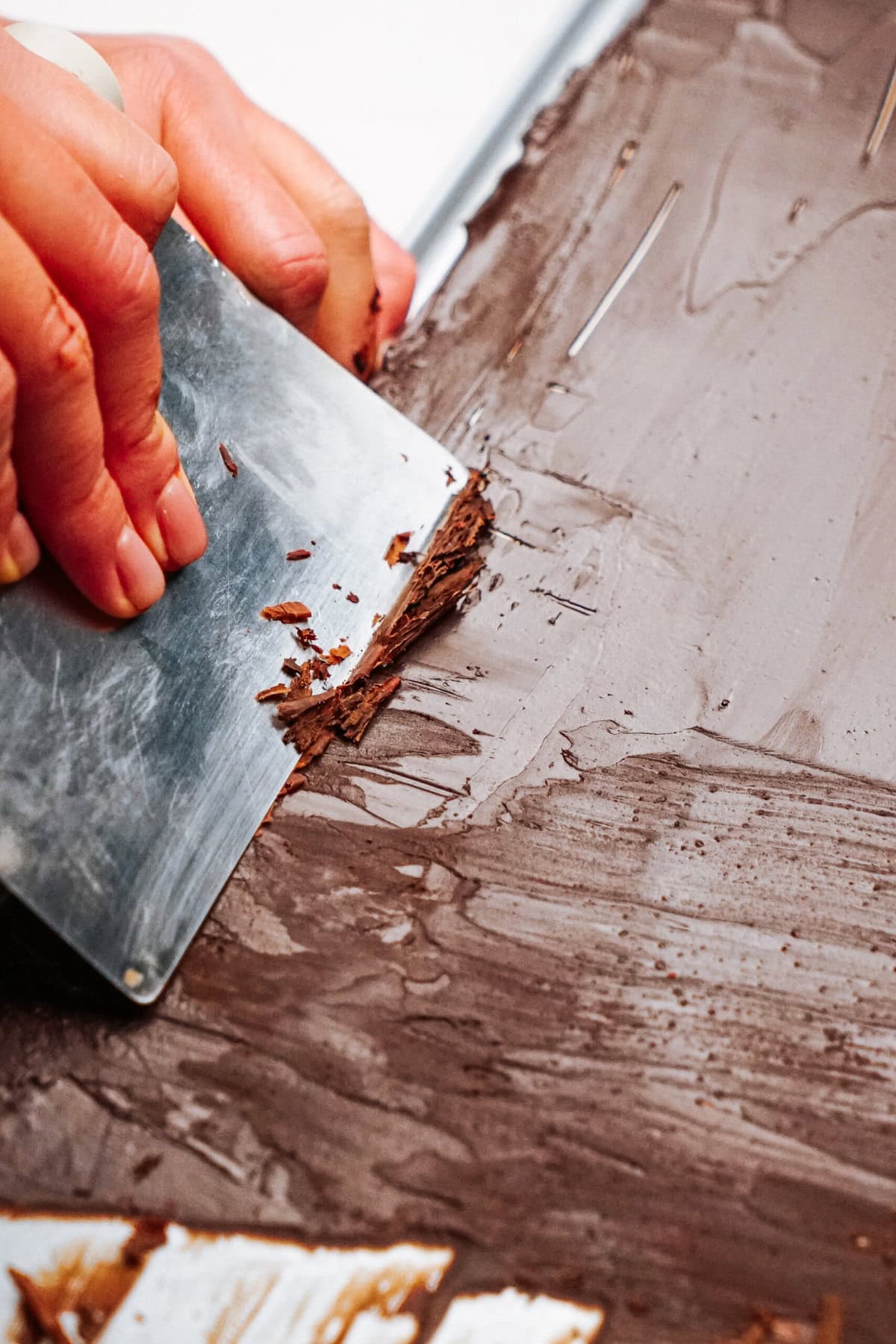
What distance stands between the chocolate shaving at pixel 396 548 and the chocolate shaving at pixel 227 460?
0.57 feet

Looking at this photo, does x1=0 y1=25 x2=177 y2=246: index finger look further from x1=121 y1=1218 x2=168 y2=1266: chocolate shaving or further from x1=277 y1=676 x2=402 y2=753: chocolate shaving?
x1=121 y1=1218 x2=168 y2=1266: chocolate shaving

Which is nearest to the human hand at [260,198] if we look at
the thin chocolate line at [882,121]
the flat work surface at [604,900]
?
the flat work surface at [604,900]

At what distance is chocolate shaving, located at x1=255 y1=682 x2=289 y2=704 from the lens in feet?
2.97

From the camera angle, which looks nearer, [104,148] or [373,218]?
[104,148]

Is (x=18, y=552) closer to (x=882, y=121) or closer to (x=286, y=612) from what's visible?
(x=286, y=612)

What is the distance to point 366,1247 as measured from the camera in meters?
0.72

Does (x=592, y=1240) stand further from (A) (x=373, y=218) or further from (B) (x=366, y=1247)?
(A) (x=373, y=218)

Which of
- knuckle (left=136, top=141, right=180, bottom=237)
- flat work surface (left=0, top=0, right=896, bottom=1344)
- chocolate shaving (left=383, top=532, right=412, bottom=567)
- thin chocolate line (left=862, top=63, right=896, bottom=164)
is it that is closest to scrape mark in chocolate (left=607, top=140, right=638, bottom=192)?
flat work surface (left=0, top=0, right=896, bottom=1344)

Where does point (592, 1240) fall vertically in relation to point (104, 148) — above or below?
below

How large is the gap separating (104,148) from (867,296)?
94 centimetres

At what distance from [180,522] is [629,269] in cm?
76

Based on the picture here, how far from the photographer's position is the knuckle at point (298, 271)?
101 centimetres

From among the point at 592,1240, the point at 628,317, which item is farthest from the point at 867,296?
the point at 592,1240

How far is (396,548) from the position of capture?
3.33ft
